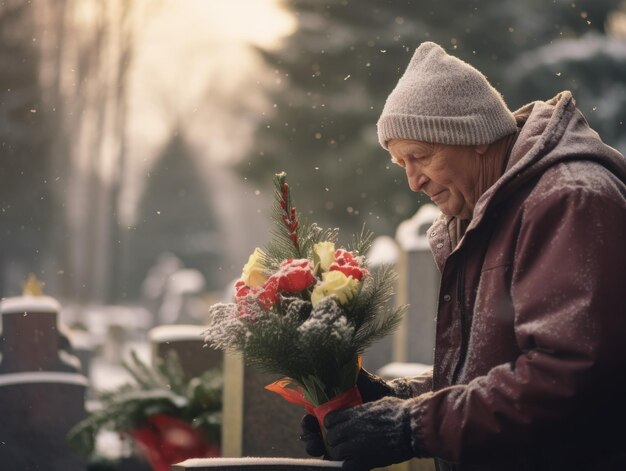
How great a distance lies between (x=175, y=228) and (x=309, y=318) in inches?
2176

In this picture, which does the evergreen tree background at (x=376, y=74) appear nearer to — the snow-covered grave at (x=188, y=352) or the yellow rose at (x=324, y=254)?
the snow-covered grave at (x=188, y=352)

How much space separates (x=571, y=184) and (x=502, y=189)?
0.22 m

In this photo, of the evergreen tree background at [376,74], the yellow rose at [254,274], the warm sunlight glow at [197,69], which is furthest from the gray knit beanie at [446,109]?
the warm sunlight glow at [197,69]

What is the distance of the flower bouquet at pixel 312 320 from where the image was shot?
9.39 feet

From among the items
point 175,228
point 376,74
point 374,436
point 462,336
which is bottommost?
point 374,436

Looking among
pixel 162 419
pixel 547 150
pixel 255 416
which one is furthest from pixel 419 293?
pixel 547 150

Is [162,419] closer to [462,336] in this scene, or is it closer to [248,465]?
[248,465]

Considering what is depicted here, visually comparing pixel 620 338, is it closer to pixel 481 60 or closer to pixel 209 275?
pixel 481 60

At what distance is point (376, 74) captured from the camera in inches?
702

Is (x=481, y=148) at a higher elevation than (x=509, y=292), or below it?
higher

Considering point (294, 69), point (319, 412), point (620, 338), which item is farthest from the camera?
point (294, 69)

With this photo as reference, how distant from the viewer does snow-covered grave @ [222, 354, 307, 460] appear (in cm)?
643

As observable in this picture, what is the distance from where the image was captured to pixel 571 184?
2.62 meters

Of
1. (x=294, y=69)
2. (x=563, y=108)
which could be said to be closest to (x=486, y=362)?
(x=563, y=108)
